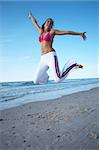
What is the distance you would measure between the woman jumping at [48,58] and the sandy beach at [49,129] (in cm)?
267

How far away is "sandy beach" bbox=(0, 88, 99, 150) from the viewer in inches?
259

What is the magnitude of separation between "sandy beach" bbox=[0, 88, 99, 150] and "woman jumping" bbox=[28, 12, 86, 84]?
8.77ft

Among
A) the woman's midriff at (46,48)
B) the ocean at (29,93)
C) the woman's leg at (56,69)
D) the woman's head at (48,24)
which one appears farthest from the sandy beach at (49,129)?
the woman's head at (48,24)

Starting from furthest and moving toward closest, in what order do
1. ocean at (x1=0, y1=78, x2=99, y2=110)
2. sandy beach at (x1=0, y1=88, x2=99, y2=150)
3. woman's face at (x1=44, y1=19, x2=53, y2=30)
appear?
ocean at (x1=0, y1=78, x2=99, y2=110), sandy beach at (x1=0, y1=88, x2=99, y2=150), woman's face at (x1=44, y1=19, x2=53, y2=30)

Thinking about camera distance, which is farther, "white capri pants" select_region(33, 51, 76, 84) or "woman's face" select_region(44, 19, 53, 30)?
"woman's face" select_region(44, 19, 53, 30)

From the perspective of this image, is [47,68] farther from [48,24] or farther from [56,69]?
[48,24]

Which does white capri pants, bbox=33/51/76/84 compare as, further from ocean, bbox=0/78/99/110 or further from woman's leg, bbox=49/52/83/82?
ocean, bbox=0/78/99/110

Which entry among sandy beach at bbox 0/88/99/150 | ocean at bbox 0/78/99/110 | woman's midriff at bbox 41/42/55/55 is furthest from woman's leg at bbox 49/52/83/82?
ocean at bbox 0/78/99/110

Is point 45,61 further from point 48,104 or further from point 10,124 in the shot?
point 48,104

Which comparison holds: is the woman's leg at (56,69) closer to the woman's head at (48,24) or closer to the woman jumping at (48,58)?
the woman jumping at (48,58)

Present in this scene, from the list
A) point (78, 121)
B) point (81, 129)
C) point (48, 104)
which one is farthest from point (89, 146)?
point (48, 104)

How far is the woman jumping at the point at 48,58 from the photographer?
396cm

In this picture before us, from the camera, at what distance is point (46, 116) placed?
372 inches

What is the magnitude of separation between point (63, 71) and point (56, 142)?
294 cm
